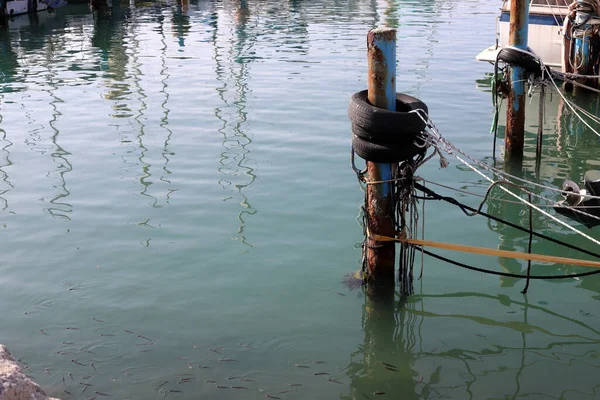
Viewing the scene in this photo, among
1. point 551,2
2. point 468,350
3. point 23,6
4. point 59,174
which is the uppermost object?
point 23,6

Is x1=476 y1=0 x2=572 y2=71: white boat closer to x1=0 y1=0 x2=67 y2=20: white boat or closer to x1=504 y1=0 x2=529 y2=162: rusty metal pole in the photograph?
x1=504 y1=0 x2=529 y2=162: rusty metal pole

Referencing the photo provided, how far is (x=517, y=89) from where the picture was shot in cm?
1042

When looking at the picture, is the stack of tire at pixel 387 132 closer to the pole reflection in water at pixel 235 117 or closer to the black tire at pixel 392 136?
the black tire at pixel 392 136

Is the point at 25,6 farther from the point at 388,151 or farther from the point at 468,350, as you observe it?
the point at 468,350

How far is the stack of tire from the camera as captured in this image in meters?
5.82

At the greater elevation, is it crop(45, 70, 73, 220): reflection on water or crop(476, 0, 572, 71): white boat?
crop(476, 0, 572, 71): white boat

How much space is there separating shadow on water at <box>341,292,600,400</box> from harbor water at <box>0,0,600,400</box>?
0.02m

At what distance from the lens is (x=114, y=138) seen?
43.1 feet


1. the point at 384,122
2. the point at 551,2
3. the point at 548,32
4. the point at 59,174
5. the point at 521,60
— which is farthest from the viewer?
the point at 551,2

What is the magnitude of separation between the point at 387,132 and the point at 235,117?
29.5 feet

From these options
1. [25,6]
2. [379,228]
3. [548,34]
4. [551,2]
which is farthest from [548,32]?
[25,6]

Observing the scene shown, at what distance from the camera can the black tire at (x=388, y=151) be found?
590 centimetres

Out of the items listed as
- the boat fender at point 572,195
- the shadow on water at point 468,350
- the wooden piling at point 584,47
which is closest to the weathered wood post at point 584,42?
the wooden piling at point 584,47

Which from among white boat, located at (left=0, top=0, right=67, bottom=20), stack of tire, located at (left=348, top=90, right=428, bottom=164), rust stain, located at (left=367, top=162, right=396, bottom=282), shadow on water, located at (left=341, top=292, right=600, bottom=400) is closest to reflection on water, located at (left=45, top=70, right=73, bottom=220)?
rust stain, located at (left=367, top=162, right=396, bottom=282)
